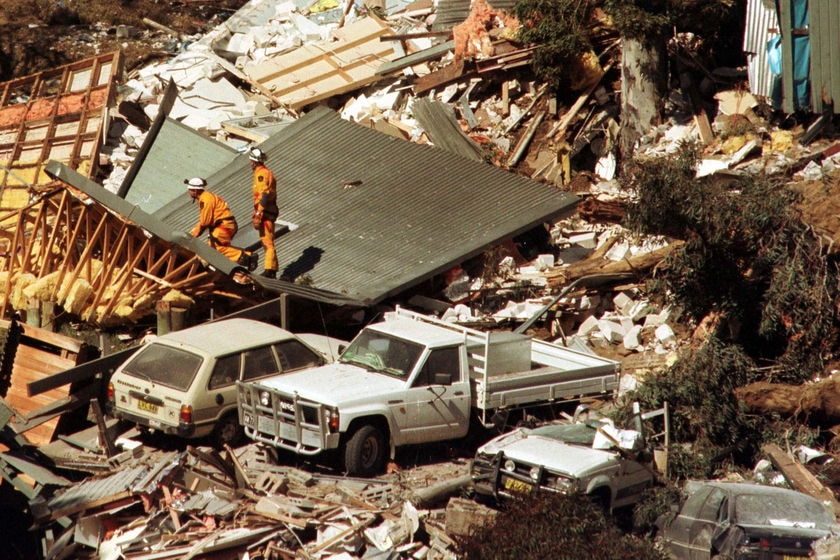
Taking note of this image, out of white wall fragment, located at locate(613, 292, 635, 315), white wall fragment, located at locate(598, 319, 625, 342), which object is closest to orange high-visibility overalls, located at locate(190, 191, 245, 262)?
white wall fragment, located at locate(598, 319, 625, 342)

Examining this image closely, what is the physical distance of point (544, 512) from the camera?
10.8m

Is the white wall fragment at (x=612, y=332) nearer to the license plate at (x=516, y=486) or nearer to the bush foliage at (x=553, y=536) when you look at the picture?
the license plate at (x=516, y=486)

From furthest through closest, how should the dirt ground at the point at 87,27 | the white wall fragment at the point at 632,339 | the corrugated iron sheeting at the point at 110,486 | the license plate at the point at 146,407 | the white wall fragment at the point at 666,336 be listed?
the dirt ground at the point at 87,27
the white wall fragment at the point at 632,339
the white wall fragment at the point at 666,336
the license plate at the point at 146,407
the corrugated iron sheeting at the point at 110,486

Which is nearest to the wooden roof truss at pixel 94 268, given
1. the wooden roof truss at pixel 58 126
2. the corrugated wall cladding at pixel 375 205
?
the corrugated wall cladding at pixel 375 205

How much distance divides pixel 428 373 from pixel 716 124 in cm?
922

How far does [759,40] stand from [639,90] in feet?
7.41

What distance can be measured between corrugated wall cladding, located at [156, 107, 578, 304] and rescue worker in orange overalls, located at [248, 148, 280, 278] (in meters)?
0.55

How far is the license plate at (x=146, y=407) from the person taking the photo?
13.2 m

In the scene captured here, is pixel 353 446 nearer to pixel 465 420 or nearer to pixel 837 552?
pixel 465 420

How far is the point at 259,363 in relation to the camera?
13.7 meters

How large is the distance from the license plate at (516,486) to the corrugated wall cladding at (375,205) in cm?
443

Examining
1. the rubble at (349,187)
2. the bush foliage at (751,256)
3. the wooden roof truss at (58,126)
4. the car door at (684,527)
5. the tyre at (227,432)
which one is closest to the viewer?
the car door at (684,527)

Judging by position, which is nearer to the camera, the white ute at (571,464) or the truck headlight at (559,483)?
the truck headlight at (559,483)

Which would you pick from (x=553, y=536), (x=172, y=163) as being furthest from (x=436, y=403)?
(x=172, y=163)
